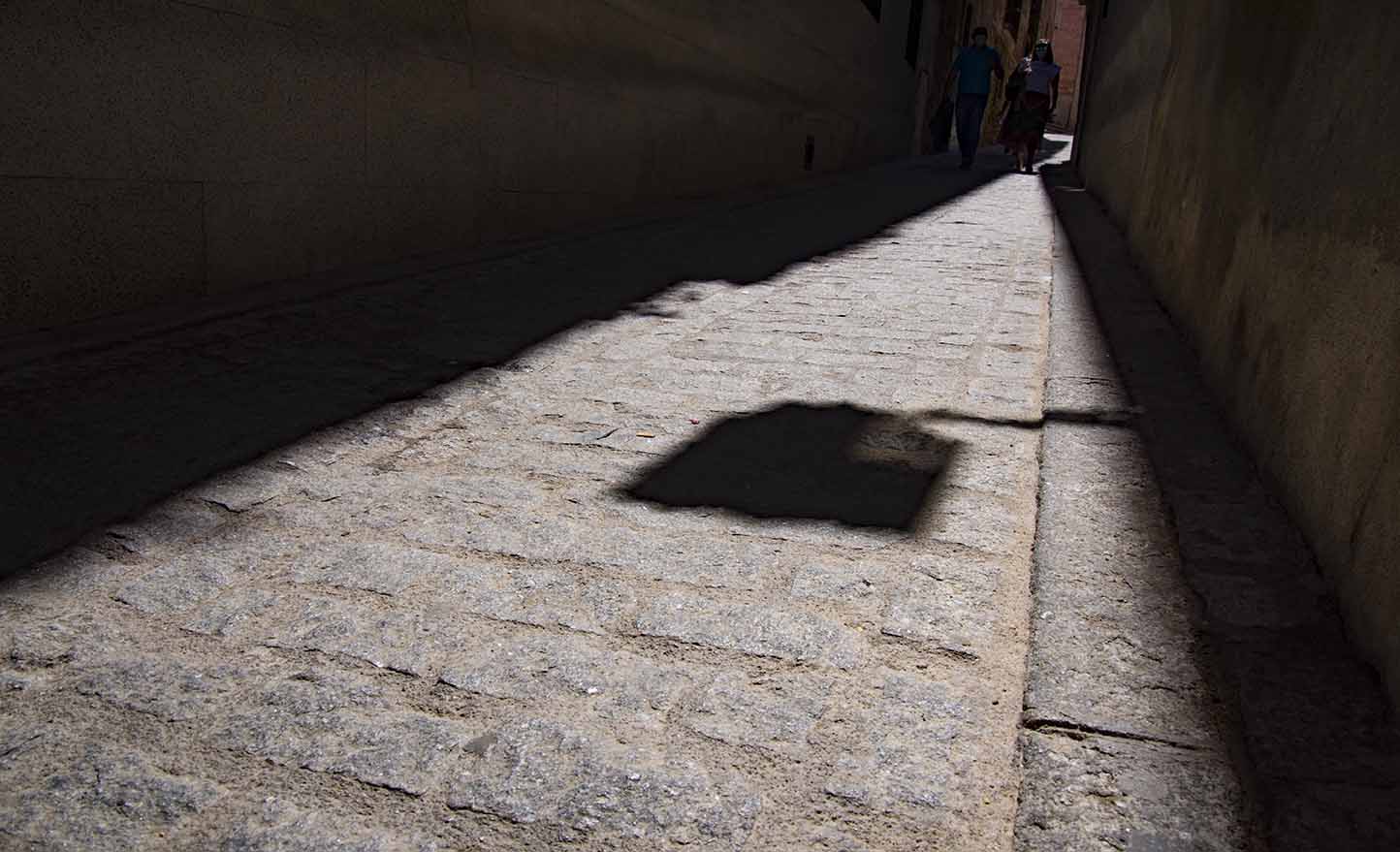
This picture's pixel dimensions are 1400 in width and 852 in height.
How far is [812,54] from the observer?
13945mm

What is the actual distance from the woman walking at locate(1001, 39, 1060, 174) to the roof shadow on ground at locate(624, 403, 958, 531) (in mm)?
12298

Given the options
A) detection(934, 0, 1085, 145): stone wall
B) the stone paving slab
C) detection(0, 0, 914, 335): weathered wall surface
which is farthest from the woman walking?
the stone paving slab

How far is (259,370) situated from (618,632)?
225cm

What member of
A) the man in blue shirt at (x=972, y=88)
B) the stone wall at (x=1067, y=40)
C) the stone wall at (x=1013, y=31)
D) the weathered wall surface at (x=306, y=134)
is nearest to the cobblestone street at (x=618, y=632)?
the weathered wall surface at (x=306, y=134)

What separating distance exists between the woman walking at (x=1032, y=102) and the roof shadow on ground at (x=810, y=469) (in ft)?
40.3

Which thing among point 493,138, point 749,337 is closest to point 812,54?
point 493,138

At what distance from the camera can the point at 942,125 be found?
23.2m

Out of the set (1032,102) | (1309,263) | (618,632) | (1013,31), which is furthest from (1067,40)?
(618,632)

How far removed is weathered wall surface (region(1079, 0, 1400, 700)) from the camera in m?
2.16

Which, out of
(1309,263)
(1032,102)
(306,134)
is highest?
(1032,102)

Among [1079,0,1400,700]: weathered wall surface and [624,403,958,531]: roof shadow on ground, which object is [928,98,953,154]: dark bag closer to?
[1079,0,1400,700]: weathered wall surface

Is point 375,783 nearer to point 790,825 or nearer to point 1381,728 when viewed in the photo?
point 790,825

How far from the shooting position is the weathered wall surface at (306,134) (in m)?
3.96

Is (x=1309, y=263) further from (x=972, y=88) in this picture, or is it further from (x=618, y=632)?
(x=972, y=88)
